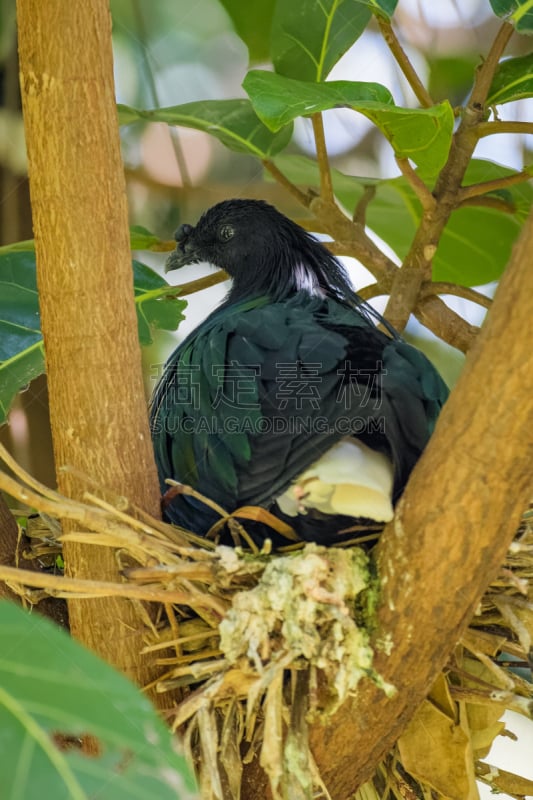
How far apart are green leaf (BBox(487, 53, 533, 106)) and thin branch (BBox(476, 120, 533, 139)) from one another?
73 mm

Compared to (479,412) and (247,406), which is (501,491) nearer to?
(479,412)

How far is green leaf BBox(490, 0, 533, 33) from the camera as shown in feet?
5.05

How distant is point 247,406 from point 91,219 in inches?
12.4

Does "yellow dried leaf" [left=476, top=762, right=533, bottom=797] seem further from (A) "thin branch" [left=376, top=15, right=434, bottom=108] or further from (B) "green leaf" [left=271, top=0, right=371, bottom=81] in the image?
(B) "green leaf" [left=271, top=0, right=371, bottom=81]

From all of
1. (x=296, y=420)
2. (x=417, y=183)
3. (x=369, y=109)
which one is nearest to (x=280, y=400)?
(x=296, y=420)

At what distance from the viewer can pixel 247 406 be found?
1.24m

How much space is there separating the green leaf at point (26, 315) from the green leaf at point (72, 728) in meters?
0.94

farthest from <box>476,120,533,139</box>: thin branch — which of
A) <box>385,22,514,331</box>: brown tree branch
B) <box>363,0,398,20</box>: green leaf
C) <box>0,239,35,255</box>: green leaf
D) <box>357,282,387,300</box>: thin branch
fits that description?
<box>0,239,35,255</box>: green leaf

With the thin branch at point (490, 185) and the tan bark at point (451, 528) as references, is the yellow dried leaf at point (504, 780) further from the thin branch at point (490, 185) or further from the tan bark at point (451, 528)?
the thin branch at point (490, 185)

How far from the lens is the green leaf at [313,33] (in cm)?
172

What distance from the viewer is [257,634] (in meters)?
1.05

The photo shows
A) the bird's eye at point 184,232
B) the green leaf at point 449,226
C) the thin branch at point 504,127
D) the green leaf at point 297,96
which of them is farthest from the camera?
the green leaf at point 449,226

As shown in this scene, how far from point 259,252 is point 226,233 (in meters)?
0.10

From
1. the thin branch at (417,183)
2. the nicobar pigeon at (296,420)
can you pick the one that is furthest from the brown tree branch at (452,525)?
the thin branch at (417,183)
